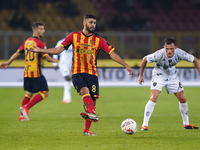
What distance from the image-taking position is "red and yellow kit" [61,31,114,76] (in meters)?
5.60

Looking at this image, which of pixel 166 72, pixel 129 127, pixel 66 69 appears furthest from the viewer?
pixel 66 69

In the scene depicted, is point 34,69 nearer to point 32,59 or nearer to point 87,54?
point 32,59

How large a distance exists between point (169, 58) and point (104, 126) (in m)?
1.64

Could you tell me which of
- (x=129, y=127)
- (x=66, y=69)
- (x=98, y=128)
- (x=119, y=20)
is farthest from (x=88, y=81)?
(x=119, y=20)

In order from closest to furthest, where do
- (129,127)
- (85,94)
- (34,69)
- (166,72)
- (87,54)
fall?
(85,94)
(129,127)
(87,54)
(166,72)
(34,69)

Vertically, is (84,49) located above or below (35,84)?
above

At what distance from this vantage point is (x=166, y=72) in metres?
6.23

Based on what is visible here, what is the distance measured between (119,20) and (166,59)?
49.8 ft

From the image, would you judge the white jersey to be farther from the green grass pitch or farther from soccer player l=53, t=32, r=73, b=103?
soccer player l=53, t=32, r=73, b=103

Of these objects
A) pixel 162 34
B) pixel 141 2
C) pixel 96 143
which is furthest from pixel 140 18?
pixel 96 143

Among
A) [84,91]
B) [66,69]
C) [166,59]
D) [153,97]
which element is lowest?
[153,97]

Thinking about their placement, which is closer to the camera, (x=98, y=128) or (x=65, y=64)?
(x=98, y=128)

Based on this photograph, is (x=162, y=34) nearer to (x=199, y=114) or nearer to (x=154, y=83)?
(x=199, y=114)

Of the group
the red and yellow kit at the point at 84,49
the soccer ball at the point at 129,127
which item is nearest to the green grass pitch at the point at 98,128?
the soccer ball at the point at 129,127
